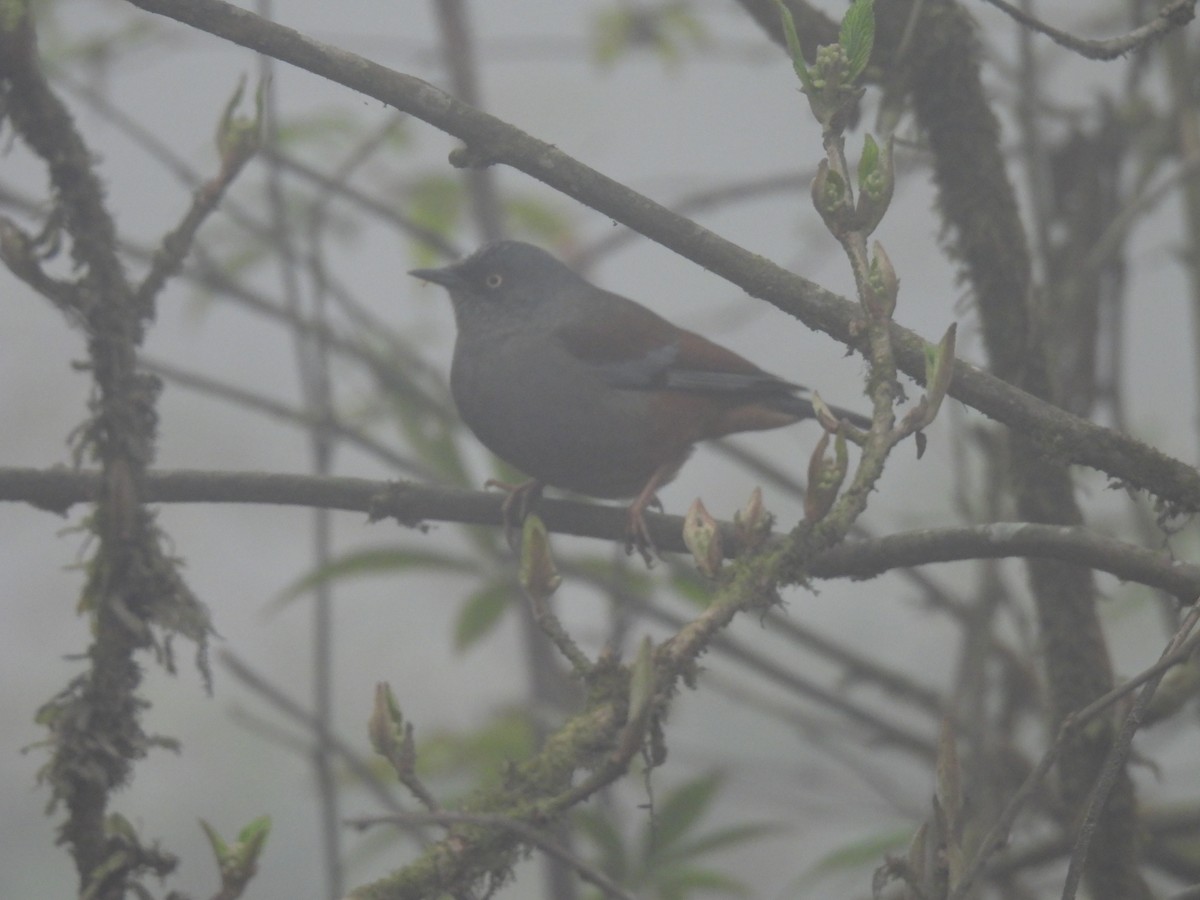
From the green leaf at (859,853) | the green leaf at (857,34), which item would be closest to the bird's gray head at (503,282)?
the green leaf at (859,853)

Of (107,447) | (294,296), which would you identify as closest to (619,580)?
(294,296)

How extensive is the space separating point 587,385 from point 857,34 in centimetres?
200

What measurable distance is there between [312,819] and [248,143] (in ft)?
12.4

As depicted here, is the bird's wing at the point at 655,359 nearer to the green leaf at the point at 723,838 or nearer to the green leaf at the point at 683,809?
the green leaf at the point at 683,809

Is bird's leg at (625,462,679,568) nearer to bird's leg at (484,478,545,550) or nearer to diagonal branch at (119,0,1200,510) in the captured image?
bird's leg at (484,478,545,550)

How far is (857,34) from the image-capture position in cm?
174

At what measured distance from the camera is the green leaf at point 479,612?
436cm

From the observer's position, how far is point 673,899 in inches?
152

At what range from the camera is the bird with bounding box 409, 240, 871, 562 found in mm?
3535

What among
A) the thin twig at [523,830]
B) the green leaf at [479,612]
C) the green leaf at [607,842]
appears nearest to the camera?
the thin twig at [523,830]

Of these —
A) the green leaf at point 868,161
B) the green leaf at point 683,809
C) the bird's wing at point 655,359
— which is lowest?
the green leaf at point 868,161

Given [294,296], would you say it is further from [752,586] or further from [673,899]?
[752,586]

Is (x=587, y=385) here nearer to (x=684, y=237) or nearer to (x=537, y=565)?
(x=684, y=237)

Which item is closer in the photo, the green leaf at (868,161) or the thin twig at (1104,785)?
the thin twig at (1104,785)
